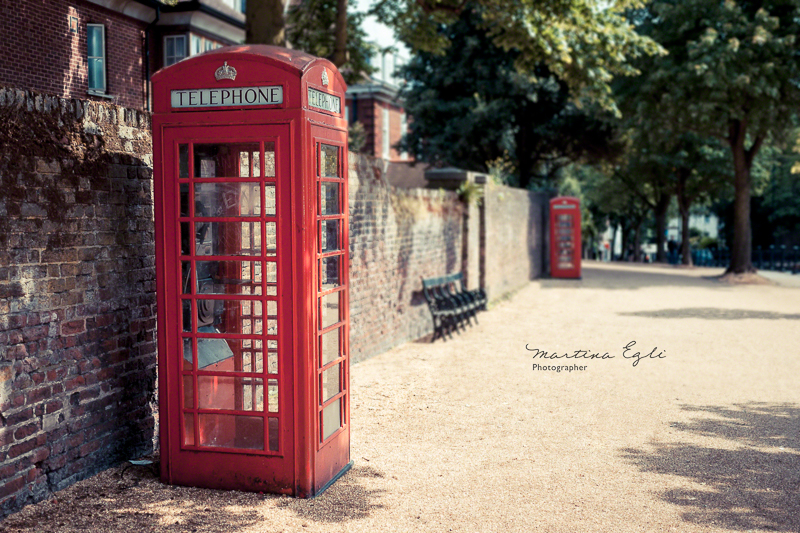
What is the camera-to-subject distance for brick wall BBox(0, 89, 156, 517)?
4.24 m

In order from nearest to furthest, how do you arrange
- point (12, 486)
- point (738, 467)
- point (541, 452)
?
1. point (12, 486)
2. point (738, 467)
3. point (541, 452)

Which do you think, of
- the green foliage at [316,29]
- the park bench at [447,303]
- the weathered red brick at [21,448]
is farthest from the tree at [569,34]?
the weathered red brick at [21,448]

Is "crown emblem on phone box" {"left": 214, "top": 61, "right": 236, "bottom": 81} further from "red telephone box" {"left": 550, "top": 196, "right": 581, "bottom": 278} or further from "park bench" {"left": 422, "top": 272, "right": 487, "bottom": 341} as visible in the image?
"red telephone box" {"left": 550, "top": 196, "right": 581, "bottom": 278}

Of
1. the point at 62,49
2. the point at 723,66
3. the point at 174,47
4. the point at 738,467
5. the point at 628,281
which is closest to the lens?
the point at 738,467

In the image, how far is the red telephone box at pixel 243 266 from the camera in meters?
4.61

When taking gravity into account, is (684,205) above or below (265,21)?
below

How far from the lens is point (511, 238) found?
19.6 m

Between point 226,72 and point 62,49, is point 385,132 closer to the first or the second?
point 62,49

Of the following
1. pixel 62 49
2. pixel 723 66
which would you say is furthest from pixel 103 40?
pixel 723 66

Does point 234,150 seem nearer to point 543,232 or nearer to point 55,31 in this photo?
point 55,31

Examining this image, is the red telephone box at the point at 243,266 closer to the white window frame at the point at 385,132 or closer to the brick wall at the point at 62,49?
the brick wall at the point at 62,49

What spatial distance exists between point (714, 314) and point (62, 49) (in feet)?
42.9

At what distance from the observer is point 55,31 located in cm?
1405

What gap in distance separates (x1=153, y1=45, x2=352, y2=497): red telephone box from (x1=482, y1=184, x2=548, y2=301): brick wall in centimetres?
1125
